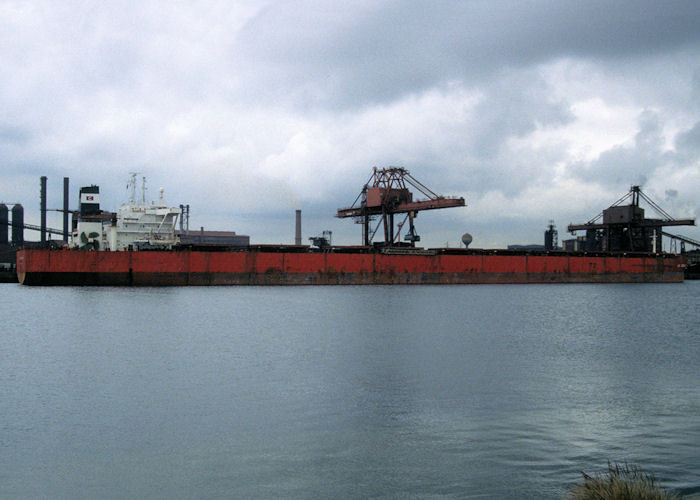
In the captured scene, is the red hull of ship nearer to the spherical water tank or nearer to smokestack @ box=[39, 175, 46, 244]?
the spherical water tank

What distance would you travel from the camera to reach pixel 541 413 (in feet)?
30.3

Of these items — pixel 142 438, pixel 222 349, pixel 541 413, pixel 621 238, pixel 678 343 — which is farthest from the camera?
pixel 621 238

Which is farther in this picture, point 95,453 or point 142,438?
point 142,438

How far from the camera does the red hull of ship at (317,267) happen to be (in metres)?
35.9

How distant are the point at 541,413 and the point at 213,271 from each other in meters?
31.4

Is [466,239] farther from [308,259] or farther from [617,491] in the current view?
[617,491]

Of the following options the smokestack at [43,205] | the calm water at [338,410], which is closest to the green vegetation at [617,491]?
the calm water at [338,410]

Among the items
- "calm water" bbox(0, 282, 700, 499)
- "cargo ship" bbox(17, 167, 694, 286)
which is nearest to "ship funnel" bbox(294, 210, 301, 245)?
"cargo ship" bbox(17, 167, 694, 286)

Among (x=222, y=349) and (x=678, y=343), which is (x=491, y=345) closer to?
(x=678, y=343)

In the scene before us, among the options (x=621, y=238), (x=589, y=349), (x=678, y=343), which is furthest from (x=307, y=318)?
(x=621, y=238)

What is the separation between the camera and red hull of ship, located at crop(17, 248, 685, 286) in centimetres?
3588

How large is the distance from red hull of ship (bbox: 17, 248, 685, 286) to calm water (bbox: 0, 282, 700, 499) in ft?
55.5

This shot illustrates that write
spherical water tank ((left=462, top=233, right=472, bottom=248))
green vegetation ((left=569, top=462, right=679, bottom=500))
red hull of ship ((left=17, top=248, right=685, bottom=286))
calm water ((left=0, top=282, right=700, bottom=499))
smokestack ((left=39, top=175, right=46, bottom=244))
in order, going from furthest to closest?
smokestack ((left=39, top=175, right=46, bottom=244))
spherical water tank ((left=462, top=233, right=472, bottom=248))
red hull of ship ((left=17, top=248, right=685, bottom=286))
calm water ((left=0, top=282, right=700, bottom=499))
green vegetation ((left=569, top=462, right=679, bottom=500))

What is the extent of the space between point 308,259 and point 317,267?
2.73 feet
